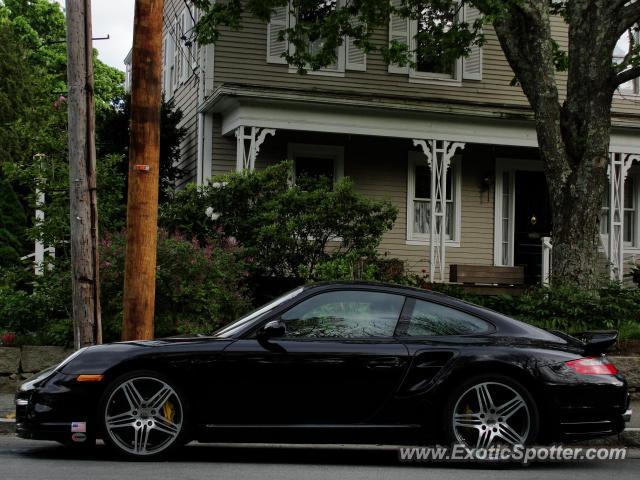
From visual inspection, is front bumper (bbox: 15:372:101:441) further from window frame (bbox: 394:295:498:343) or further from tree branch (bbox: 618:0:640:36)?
tree branch (bbox: 618:0:640:36)

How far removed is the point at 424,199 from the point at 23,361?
1159cm

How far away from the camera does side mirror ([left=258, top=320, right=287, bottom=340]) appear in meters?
7.34

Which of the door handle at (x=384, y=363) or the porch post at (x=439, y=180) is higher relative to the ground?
the porch post at (x=439, y=180)

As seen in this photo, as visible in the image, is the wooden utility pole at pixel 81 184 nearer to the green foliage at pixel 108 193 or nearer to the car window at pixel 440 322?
the car window at pixel 440 322

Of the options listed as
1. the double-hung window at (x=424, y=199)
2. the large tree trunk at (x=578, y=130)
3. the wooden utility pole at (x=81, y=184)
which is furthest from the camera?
the double-hung window at (x=424, y=199)

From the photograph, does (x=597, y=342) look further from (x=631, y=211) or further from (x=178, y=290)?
(x=631, y=211)

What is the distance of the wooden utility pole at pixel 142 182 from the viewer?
9.56 m

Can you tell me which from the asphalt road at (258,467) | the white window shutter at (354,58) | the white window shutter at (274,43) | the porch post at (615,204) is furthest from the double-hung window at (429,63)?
the asphalt road at (258,467)

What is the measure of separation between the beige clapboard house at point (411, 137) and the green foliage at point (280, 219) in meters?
3.09

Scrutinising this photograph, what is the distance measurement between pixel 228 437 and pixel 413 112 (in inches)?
520

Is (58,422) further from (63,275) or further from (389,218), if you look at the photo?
(389,218)

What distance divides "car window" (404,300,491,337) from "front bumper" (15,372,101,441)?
7.81 feet

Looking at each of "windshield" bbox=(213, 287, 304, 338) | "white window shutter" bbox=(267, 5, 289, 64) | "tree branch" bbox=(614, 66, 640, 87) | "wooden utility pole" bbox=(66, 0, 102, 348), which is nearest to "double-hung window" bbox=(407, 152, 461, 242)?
"white window shutter" bbox=(267, 5, 289, 64)

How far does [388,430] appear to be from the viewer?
7336mm
